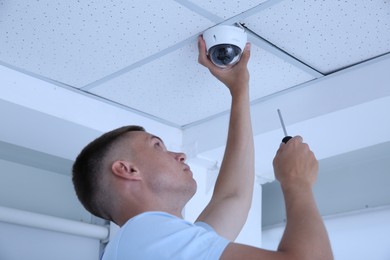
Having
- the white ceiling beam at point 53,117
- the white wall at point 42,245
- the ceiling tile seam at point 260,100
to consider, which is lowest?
the white wall at point 42,245

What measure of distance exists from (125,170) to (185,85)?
1.73 ft

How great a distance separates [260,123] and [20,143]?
778 millimetres

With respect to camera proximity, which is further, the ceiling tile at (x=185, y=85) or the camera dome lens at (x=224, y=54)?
the ceiling tile at (x=185, y=85)

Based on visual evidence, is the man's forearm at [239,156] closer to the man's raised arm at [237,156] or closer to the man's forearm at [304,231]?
the man's raised arm at [237,156]

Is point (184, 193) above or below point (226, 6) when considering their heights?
below

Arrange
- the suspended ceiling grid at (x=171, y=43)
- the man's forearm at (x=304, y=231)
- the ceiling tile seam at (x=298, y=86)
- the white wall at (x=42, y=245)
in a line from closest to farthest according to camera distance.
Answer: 1. the man's forearm at (x=304, y=231)
2. the suspended ceiling grid at (x=171, y=43)
3. the ceiling tile seam at (x=298, y=86)
4. the white wall at (x=42, y=245)

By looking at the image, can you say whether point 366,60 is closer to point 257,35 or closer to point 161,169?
point 257,35

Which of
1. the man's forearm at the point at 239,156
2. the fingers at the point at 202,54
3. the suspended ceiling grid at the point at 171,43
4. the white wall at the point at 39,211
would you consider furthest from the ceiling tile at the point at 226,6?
the white wall at the point at 39,211

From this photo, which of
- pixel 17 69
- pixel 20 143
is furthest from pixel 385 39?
pixel 20 143

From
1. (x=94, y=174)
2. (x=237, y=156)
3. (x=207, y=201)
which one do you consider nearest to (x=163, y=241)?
(x=94, y=174)

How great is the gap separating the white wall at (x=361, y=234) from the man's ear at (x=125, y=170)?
113cm

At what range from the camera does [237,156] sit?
152 cm

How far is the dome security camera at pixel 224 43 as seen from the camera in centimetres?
143

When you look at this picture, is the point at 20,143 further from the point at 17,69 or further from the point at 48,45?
the point at 48,45
